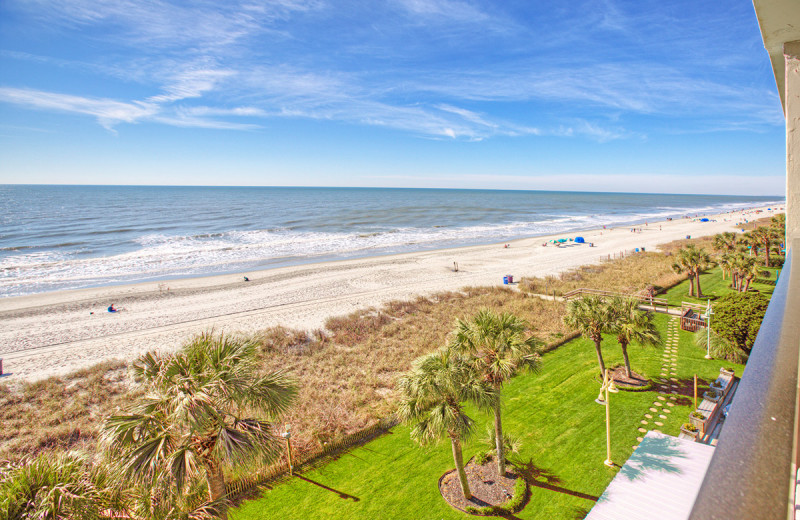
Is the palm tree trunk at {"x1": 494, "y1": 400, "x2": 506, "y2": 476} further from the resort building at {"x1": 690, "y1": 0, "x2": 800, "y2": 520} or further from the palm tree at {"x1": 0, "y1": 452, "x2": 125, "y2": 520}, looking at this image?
the resort building at {"x1": 690, "y1": 0, "x2": 800, "y2": 520}

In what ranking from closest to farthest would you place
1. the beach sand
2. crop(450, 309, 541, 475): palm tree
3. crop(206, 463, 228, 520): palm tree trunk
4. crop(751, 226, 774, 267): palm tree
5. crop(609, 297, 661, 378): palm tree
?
crop(206, 463, 228, 520): palm tree trunk < crop(450, 309, 541, 475): palm tree < crop(609, 297, 661, 378): palm tree < the beach sand < crop(751, 226, 774, 267): palm tree

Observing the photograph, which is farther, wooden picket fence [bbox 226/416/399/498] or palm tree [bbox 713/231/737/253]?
palm tree [bbox 713/231/737/253]

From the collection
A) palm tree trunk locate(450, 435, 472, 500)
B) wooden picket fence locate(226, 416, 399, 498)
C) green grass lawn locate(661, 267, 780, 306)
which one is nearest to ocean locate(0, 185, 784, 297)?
green grass lawn locate(661, 267, 780, 306)

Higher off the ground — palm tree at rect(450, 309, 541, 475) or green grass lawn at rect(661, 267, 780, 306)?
palm tree at rect(450, 309, 541, 475)

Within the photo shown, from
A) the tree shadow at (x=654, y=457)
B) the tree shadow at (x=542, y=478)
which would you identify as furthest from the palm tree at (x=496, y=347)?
the tree shadow at (x=654, y=457)

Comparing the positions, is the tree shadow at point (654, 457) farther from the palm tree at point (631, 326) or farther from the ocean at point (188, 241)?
the ocean at point (188, 241)

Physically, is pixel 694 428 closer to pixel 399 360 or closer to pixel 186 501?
pixel 399 360

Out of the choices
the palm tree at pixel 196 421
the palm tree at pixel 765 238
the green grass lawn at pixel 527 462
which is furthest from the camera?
the palm tree at pixel 765 238

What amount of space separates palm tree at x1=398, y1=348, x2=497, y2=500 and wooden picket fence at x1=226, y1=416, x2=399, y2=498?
474 cm

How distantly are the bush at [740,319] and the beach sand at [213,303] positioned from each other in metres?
19.8

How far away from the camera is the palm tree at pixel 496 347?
33.0ft

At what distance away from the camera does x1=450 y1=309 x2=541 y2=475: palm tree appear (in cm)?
1005

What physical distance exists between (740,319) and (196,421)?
2087cm

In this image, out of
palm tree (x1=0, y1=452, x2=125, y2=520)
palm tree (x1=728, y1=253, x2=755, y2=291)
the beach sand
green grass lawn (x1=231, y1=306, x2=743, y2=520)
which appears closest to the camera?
palm tree (x1=0, y1=452, x2=125, y2=520)
